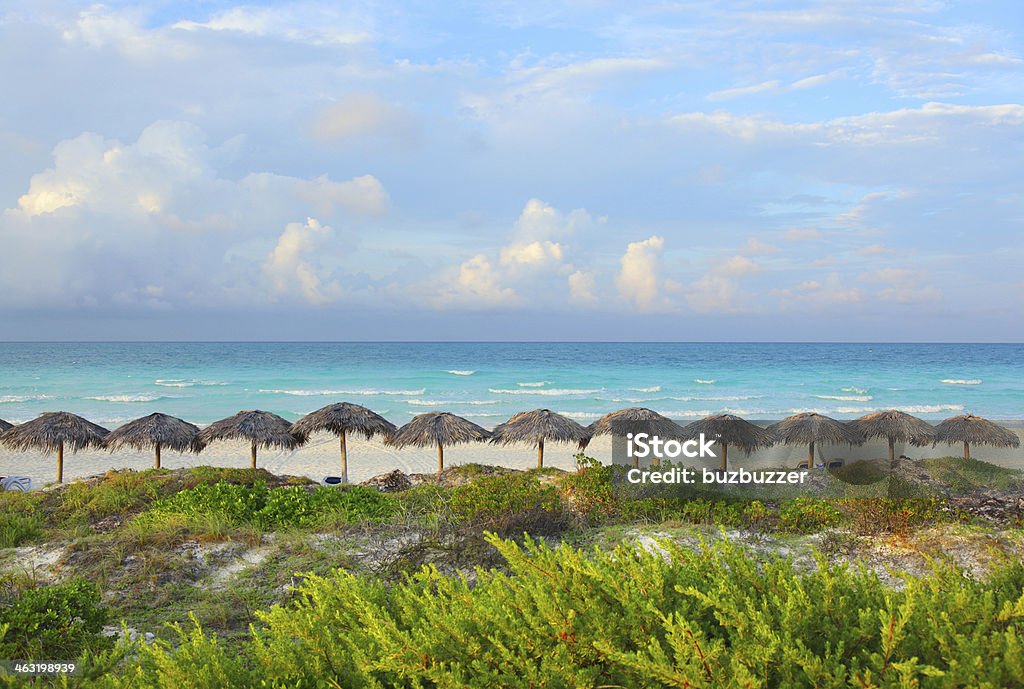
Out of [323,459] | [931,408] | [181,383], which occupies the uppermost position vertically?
[181,383]

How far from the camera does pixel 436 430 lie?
50.8ft

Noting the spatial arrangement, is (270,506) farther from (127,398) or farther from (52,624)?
(127,398)

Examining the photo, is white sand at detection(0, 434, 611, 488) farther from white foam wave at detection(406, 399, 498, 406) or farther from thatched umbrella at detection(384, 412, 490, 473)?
white foam wave at detection(406, 399, 498, 406)

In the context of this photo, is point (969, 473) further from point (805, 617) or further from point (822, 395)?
point (822, 395)

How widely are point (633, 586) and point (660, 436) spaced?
42.0 ft

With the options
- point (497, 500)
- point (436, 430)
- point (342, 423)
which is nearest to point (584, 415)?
point (436, 430)

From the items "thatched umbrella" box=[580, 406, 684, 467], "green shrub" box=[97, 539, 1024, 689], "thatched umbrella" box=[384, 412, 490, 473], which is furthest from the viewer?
"thatched umbrella" box=[384, 412, 490, 473]

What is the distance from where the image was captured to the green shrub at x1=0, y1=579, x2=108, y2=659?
15.2 feet

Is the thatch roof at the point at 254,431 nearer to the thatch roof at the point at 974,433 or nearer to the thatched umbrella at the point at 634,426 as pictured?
the thatched umbrella at the point at 634,426

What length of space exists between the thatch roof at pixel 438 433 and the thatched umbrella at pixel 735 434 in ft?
15.1

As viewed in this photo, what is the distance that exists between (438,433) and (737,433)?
603 cm

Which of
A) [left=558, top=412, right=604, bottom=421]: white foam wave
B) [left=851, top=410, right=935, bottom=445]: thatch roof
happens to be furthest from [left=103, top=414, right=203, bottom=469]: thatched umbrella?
[left=558, top=412, right=604, bottom=421]: white foam wave

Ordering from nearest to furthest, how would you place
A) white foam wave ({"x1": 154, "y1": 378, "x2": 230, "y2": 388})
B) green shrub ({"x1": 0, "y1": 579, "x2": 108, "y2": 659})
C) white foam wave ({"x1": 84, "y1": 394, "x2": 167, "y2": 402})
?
green shrub ({"x1": 0, "y1": 579, "x2": 108, "y2": 659}) → white foam wave ({"x1": 84, "y1": 394, "x2": 167, "y2": 402}) → white foam wave ({"x1": 154, "y1": 378, "x2": 230, "y2": 388})

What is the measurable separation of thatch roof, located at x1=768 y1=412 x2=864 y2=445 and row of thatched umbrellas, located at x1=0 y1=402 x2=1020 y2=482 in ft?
0.14
